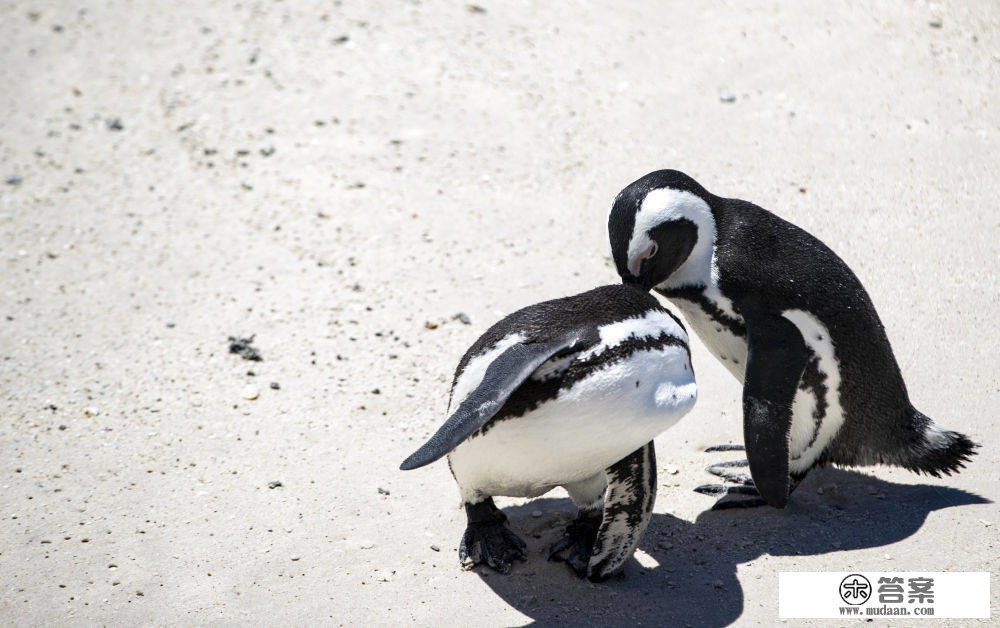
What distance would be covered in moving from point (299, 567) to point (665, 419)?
1.28 meters

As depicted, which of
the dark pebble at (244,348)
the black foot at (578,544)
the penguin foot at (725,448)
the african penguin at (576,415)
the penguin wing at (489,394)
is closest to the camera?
the penguin wing at (489,394)

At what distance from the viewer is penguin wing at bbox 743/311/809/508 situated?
9.95 ft

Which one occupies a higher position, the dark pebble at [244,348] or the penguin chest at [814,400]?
the penguin chest at [814,400]

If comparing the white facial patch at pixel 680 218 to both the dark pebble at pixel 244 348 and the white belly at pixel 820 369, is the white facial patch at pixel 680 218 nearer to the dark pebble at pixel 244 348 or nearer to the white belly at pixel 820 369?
the white belly at pixel 820 369

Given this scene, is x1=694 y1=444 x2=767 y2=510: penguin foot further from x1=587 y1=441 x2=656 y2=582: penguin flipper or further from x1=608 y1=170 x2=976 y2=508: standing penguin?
x1=587 y1=441 x2=656 y2=582: penguin flipper

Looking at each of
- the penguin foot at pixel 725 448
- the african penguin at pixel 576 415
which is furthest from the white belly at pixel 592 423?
the penguin foot at pixel 725 448

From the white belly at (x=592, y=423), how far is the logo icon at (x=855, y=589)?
0.75 meters

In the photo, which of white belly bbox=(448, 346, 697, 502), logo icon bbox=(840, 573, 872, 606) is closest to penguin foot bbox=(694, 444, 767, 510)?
logo icon bbox=(840, 573, 872, 606)

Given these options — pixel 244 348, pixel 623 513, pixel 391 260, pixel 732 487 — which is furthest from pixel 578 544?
pixel 391 260

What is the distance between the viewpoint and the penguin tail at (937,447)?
321 centimetres

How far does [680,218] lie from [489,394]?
100 centimetres

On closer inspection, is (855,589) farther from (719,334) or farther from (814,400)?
(719,334)

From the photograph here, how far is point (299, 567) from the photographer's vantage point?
3.05 meters

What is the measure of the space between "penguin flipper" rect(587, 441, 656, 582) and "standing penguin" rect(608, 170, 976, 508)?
410 millimetres
